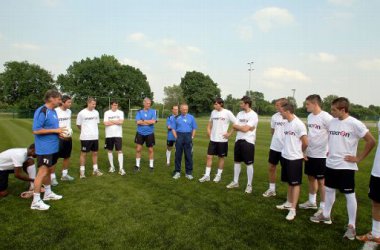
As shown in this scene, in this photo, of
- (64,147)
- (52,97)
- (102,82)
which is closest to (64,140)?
(64,147)

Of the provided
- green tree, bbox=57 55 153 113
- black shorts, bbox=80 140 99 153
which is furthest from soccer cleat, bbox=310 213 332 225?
green tree, bbox=57 55 153 113

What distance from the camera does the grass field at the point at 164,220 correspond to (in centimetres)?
411

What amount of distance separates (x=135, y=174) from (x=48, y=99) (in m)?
3.88

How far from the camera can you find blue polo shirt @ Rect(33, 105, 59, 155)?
545cm

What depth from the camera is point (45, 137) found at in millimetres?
5605

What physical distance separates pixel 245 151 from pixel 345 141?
8.90 ft

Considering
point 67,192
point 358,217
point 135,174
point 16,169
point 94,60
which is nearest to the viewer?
point 358,217

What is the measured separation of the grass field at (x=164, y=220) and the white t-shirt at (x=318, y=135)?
4.17 feet

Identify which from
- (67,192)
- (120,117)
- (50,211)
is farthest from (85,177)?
(50,211)

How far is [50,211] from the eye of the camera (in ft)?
17.5

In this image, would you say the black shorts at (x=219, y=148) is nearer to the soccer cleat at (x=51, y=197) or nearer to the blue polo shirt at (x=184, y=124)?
the blue polo shirt at (x=184, y=124)

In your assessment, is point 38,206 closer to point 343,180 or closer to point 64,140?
point 64,140

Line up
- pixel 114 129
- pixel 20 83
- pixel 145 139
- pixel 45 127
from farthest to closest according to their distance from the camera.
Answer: pixel 20 83 < pixel 145 139 < pixel 114 129 < pixel 45 127

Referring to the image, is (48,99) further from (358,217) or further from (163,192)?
(358,217)
